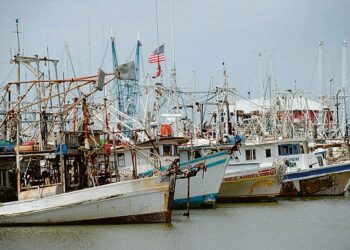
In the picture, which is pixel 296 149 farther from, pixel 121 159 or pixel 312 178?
pixel 121 159

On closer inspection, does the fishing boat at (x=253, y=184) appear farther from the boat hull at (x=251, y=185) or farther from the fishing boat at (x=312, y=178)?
the fishing boat at (x=312, y=178)

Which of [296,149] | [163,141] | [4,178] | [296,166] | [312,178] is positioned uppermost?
[163,141]

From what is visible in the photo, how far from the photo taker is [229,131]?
108ft

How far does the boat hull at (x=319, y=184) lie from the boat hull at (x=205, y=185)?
6.89 metres

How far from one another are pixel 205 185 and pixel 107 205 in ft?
22.0

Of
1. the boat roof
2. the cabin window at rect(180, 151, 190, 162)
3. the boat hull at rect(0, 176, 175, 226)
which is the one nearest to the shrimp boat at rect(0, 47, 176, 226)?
the boat hull at rect(0, 176, 175, 226)

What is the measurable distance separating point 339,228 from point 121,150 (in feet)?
31.9

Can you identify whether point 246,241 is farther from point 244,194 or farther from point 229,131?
point 229,131

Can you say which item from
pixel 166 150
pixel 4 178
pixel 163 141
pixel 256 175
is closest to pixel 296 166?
pixel 256 175

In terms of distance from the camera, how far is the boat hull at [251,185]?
29.2 metres

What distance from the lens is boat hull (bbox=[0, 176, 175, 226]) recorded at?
20.2 meters

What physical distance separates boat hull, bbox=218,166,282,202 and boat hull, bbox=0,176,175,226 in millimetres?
9198

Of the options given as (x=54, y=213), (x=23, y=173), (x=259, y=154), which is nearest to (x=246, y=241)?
(x=54, y=213)

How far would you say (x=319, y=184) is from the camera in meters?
32.6
